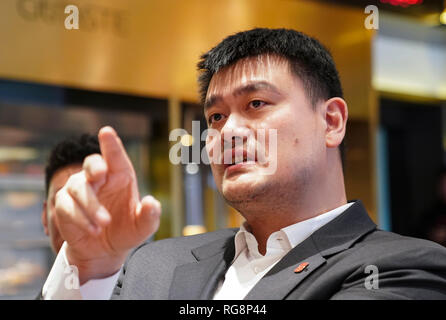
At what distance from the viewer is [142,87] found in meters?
2.93

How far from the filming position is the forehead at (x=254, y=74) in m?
1.18

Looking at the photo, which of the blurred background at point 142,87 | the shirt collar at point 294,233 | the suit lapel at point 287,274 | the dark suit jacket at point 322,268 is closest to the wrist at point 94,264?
the dark suit jacket at point 322,268

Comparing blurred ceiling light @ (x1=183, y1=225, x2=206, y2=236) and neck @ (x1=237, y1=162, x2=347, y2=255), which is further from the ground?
neck @ (x1=237, y1=162, x2=347, y2=255)

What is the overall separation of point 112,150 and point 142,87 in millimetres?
2154

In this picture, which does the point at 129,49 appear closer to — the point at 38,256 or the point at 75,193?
the point at 38,256

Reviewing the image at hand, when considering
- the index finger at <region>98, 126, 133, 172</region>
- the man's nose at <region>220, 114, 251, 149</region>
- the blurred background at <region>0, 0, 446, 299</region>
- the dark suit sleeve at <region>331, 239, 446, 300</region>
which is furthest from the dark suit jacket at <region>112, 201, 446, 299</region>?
the blurred background at <region>0, 0, 446, 299</region>

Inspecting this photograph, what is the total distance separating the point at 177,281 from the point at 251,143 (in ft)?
1.05

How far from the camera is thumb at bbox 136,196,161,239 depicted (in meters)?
0.85

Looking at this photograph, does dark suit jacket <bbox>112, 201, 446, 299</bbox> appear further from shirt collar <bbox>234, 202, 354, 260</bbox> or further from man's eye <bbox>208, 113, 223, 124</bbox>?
man's eye <bbox>208, 113, 223, 124</bbox>

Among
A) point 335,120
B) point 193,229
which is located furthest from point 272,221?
point 193,229

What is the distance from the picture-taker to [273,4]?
10.4ft

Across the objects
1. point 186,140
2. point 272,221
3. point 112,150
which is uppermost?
point 186,140

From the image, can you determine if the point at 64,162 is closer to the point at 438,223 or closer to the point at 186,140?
the point at 186,140
